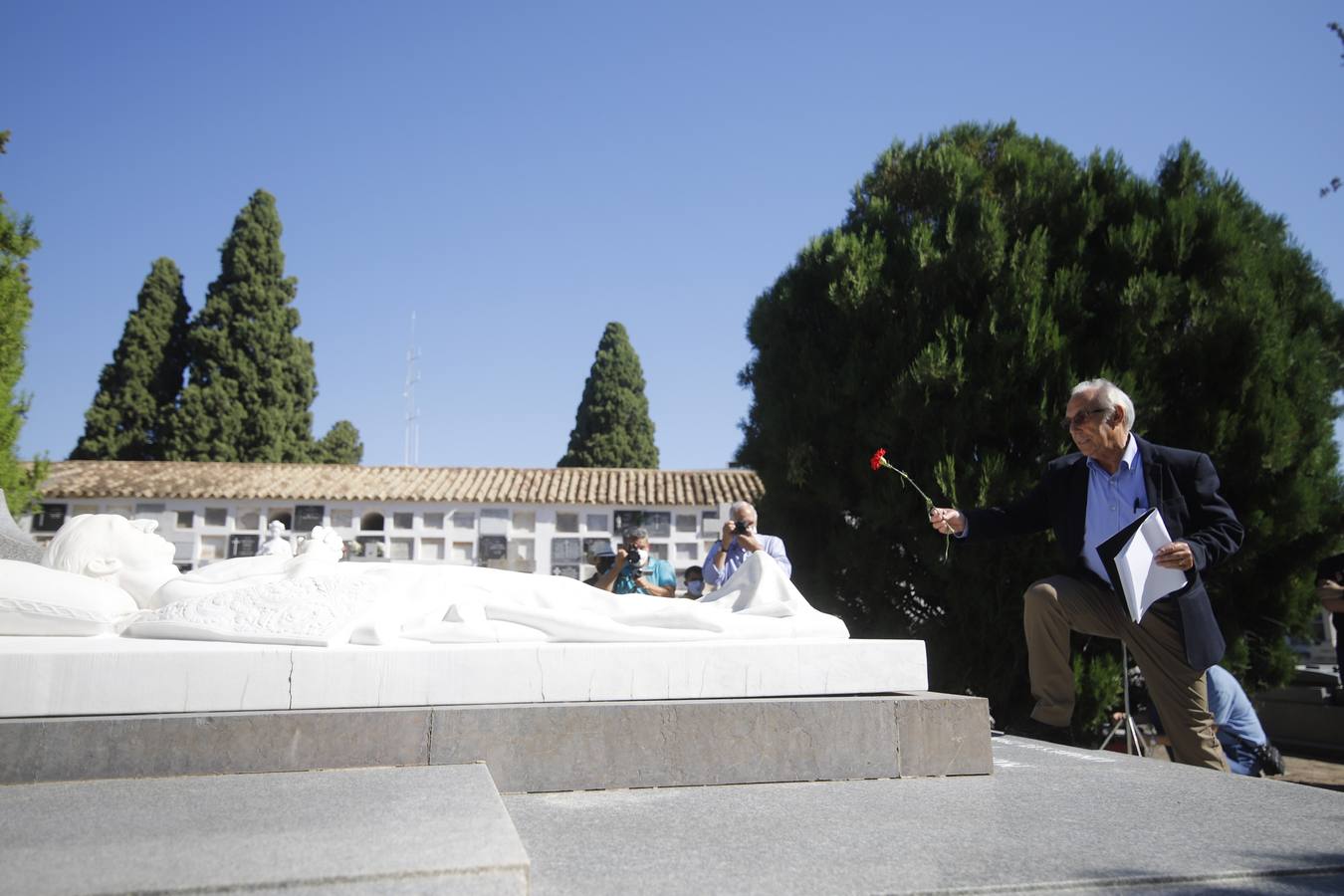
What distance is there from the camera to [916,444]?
750cm

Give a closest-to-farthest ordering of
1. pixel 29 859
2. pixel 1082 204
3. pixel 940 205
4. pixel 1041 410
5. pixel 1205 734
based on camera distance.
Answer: pixel 29 859
pixel 1205 734
pixel 1041 410
pixel 1082 204
pixel 940 205

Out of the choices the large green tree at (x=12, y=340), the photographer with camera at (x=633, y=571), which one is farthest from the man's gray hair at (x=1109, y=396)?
the large green tree at (x=12, y=340)

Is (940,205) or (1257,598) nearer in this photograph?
(1257,598)

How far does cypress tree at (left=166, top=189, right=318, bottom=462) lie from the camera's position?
899 inches

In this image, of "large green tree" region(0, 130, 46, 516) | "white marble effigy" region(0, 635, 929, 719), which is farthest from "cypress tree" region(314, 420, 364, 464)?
"white marble effigy" region(0, 635, 929, 719)

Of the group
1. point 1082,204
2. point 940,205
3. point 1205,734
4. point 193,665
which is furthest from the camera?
point 940,205

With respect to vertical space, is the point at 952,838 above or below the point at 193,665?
below

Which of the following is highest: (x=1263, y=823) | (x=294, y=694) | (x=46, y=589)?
(x=46, y=589)

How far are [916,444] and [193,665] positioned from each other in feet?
19.1

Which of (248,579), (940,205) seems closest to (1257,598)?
(940,205)

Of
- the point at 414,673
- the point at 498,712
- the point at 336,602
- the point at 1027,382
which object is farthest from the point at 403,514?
the point at 498,712

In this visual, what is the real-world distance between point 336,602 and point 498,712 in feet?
2.26

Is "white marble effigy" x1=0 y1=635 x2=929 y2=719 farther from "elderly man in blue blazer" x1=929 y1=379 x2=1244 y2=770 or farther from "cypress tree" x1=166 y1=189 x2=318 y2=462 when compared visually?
"cypress tree" x1=166 y1=189 x2=318 y2=462

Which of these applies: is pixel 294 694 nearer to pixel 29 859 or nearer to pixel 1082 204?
pixel 29 859
